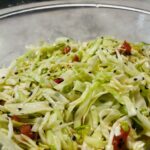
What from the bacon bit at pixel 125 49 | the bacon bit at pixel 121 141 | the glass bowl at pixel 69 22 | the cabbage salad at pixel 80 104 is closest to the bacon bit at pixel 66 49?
the cabbage salad at pixel 80 104

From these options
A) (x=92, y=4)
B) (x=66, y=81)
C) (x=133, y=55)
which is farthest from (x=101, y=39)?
(x=92, y=4)

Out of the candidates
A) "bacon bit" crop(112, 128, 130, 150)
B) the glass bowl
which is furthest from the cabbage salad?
the glass bowl

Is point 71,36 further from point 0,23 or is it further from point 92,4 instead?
point 0,23

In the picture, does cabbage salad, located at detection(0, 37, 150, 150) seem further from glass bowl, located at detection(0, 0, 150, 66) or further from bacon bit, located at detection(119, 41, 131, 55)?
glass bowl, located at detection(0, 0, 150, 66)

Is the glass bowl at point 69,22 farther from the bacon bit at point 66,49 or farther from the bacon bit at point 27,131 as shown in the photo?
the bacon bit at point 27,131

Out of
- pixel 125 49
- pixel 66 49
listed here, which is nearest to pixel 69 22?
pixel 66 49

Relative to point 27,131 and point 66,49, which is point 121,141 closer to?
point 27,131
